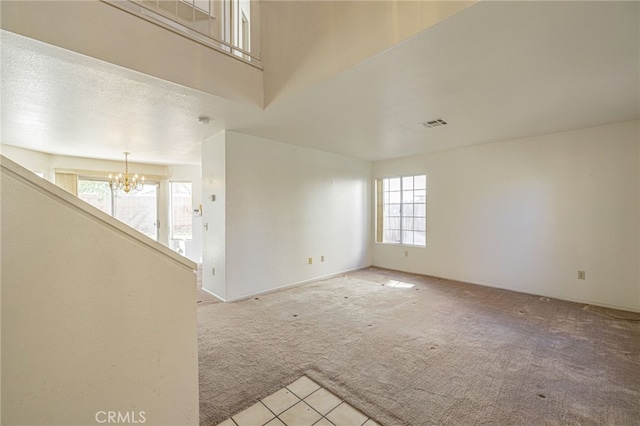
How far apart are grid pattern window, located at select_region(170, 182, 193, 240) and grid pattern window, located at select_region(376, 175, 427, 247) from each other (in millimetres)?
4783

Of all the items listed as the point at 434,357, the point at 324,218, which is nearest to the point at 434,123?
the point at 324,218

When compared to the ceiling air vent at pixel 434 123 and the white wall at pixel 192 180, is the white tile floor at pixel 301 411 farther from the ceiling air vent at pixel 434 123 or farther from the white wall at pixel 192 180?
the white wall at pixel 192 180

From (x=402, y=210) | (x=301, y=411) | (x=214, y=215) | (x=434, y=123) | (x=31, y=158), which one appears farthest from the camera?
(x=402, y=210)

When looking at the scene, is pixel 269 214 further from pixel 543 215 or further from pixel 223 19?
pixel 543 215

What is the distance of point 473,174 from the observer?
479cm

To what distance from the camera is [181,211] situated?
697cm

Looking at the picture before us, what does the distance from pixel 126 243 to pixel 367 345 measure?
230cm

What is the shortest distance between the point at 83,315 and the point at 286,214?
366cm

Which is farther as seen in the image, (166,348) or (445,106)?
(445,106)

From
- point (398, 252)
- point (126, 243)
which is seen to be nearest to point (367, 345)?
point (126, 243)

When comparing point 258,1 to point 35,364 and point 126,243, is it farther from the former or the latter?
point 35,364

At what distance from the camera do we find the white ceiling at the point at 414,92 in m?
1.74

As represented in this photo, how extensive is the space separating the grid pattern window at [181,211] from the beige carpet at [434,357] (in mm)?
3566

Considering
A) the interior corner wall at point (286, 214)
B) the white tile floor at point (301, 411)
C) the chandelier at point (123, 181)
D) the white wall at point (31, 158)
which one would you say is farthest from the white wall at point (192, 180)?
the white tile floor at point (301, 411)
